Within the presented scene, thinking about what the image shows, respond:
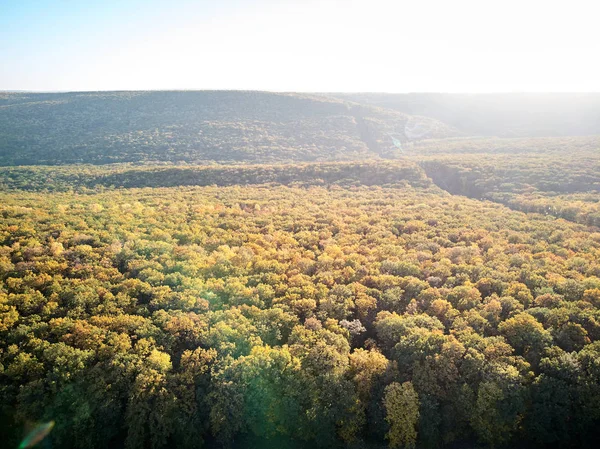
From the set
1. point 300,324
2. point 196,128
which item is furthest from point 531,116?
point 300,324

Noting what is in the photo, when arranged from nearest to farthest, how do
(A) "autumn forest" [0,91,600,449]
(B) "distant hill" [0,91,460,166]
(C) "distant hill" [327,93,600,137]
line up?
(A) "autumn forest" [0,91,600,449]
(B) "distant hill" [0,91,460,166]
(C) "distant hill" [327,93,600,137]

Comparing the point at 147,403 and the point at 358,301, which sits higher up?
the point at 358,301

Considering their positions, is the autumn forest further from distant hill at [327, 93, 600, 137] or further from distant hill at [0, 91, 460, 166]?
distant hill at [327, 93, 600, 137]

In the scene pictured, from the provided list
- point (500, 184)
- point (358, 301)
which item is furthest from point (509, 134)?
point (358, 301)

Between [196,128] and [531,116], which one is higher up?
[531,116]

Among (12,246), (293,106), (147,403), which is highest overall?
(293,106)

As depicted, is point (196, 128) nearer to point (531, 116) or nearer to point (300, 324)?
point (300, 324)

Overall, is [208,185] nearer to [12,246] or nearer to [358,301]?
[12,246]

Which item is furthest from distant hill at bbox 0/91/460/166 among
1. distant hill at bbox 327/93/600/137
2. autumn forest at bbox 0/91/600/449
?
autumn forest at bbox 0/91/600/449
